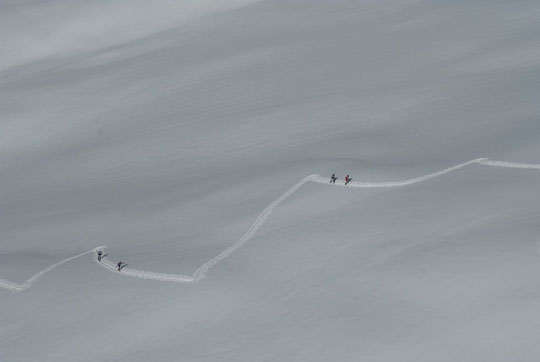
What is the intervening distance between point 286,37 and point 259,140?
8396 millimetres

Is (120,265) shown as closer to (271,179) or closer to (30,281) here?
(30,281)

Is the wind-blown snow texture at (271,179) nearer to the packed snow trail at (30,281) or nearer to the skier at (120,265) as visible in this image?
the packed snow trail at (30,281)

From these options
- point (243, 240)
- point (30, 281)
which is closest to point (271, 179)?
point (243, 240)

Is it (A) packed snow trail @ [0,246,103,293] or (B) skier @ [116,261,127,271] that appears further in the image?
(A) packed snow trail @ [0,246,103,293]

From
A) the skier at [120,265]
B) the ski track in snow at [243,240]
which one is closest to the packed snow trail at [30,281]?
the ski track in snow at [243,240]

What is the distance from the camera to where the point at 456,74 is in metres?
25.5

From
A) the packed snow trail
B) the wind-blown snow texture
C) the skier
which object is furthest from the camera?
the packed snow trail

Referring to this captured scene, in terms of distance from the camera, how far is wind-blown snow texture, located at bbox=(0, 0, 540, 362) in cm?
1562

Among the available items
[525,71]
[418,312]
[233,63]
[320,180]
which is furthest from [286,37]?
[418,312]

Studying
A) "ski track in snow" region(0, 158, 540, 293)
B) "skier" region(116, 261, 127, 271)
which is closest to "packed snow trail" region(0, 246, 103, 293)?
"ski track in snow" region(0, 158, 540, 293)

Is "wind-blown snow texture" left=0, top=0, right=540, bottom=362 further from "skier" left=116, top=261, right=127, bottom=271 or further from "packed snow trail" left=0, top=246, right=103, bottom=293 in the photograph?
"skier" left=116, top=261, right=127, bottom=271

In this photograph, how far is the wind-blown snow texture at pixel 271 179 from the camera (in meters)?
15.6

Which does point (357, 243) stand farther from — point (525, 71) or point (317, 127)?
point (525, 71)

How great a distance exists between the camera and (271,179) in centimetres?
2150
